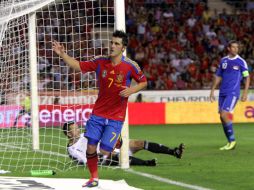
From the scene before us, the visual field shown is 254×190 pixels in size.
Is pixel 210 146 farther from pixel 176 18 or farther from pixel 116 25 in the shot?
pixel 176 18

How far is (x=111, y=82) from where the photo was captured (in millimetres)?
10375

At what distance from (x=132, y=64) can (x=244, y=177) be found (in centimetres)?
230

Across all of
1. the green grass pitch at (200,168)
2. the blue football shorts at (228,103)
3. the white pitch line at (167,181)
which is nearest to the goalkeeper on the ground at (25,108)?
the green grass pitch at (200,168)

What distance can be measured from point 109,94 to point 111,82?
0.53 ft

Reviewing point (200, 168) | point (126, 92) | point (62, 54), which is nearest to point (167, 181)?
point (126, 92)

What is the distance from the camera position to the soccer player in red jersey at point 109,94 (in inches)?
404

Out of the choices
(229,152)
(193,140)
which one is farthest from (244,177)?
(193,140)

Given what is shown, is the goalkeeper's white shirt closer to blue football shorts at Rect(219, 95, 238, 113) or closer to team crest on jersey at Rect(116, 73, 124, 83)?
team crest on jersey at Rect(116, 73, 124, 83)

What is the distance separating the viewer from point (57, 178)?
11086 mm

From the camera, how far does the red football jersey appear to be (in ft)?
34.0

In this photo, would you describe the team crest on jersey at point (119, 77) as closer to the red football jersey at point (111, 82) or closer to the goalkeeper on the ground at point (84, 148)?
the red football jersey at point (111, 82)

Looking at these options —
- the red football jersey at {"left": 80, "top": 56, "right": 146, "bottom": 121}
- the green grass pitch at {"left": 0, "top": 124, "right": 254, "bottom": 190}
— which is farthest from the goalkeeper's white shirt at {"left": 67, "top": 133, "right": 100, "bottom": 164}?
the red football jersey at {"left": 80, "top": 56, "right": 146, "bottom": 121}

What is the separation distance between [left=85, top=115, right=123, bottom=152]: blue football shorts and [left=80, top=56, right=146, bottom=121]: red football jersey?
67 mm

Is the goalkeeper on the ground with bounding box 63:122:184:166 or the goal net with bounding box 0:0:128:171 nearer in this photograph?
the goalkeeper on the ground with bounding box 63:122:184:166
